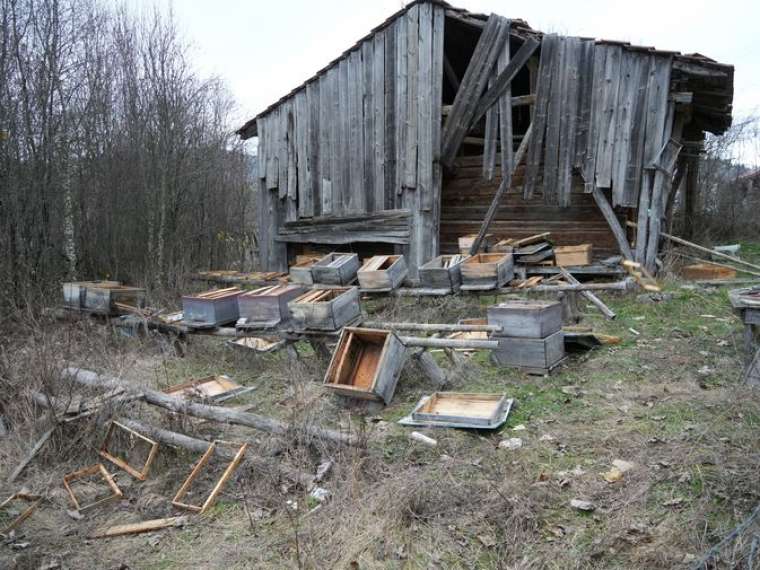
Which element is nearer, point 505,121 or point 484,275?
point 484,275

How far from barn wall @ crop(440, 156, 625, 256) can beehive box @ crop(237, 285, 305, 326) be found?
6.08m

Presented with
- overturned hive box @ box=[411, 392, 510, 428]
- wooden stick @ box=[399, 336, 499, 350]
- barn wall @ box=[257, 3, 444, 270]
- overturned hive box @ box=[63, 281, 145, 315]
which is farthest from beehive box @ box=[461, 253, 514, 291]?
overturned hive box @ box=[63, 281, 145, 315]

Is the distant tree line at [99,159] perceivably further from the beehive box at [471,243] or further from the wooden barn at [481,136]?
the beehive box at [471,243]

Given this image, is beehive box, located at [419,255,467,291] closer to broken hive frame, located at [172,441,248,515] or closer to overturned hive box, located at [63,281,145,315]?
broken hive frame, located at [172,441,248,515]

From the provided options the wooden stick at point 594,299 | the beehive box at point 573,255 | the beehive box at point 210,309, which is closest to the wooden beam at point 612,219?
the beehive box at point 573,255

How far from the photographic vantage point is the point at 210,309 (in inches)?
299

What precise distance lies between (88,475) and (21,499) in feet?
1.73

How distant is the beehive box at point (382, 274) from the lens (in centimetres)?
820

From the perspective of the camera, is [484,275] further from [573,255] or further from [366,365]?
[573,255]

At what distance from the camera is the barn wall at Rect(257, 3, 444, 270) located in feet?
37.2

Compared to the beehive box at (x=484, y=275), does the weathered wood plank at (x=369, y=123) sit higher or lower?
higher

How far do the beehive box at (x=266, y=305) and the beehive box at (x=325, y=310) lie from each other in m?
0.20

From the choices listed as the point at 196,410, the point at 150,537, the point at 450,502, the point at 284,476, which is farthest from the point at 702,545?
the point at 196,410

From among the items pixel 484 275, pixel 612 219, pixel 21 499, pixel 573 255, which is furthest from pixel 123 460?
pixel 612 219
